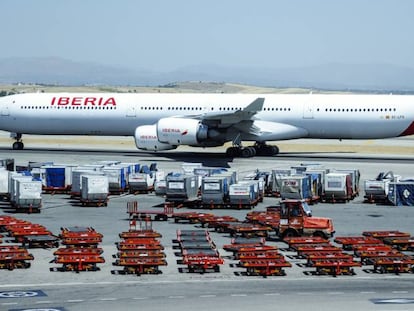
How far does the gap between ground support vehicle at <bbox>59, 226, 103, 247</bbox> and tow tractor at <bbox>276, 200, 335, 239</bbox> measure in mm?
7954

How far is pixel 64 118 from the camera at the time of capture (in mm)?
71688

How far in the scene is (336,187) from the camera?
166 ft

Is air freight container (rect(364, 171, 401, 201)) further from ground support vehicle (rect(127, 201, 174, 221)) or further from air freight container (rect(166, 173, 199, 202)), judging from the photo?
ground support vehicle (rect(127, 201, 174, 221))

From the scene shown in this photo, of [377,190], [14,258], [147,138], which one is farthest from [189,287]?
[147,138]

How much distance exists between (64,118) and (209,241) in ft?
123

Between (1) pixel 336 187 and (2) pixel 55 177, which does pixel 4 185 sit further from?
(1) pixel 336 187

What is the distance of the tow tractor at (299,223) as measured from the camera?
38781mm

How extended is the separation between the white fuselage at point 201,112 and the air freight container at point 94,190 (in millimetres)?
22502

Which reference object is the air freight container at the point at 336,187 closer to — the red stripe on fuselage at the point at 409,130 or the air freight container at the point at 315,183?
the air freight container at the point at 315,183

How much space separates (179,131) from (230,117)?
3.92 metres

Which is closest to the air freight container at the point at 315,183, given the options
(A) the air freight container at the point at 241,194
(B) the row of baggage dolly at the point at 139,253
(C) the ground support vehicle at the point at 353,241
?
(A) the air freight container at the point at 241,194

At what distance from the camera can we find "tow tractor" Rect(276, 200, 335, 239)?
38781mm

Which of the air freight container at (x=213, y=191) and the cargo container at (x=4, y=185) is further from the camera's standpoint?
the cargo container at (x=4, y=185)

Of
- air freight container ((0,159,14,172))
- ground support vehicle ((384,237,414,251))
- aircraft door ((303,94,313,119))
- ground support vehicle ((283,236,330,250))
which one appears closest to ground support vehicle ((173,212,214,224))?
ground support vehicle ((283,236,330,250))
